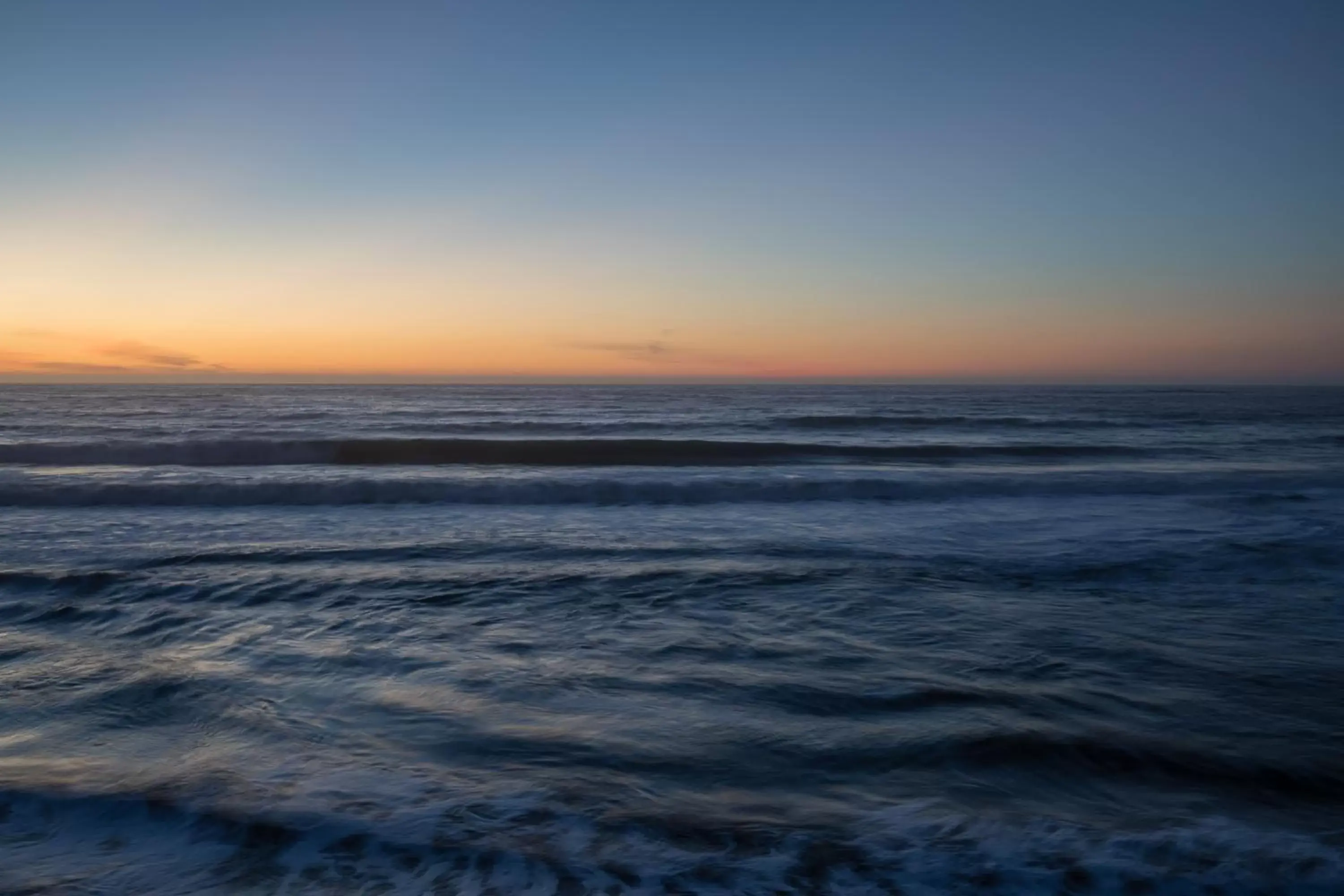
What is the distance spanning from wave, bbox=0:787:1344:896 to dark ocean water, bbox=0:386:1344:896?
2 cm

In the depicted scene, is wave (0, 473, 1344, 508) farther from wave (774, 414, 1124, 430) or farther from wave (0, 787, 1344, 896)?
wave (774, 414, 1124, 430)

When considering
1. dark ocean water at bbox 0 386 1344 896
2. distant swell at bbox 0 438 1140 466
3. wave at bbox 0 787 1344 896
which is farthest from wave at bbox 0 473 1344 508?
wave at bbox 0 787 1344 896

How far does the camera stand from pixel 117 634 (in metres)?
6.36

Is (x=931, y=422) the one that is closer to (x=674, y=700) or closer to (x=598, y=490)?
(x=598, y=490)

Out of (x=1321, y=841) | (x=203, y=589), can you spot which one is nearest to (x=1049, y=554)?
(x=1321, y=841)

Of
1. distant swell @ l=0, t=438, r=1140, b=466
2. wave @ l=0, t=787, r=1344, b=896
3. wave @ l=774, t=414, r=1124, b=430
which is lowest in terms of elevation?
wave @ l=0, t=787, r=1344, b=896

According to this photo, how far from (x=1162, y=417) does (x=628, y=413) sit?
27260mm

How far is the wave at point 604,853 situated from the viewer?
3.09m

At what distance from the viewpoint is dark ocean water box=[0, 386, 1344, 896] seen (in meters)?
3.27

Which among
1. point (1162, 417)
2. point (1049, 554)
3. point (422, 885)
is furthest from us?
point (1162, 417)

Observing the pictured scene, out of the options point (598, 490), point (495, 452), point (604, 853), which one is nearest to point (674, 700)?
point (604, 853)

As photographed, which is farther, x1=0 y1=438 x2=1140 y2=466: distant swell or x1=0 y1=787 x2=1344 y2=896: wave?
x1=0 y1=438 x2=1140 y2=466: distant swell

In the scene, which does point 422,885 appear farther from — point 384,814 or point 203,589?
point 203,589

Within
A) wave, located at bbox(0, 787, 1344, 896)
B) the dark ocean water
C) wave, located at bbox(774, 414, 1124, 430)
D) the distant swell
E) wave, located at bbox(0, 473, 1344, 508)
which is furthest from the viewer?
wave, located at bbox(774, 414, 1124, 430)
